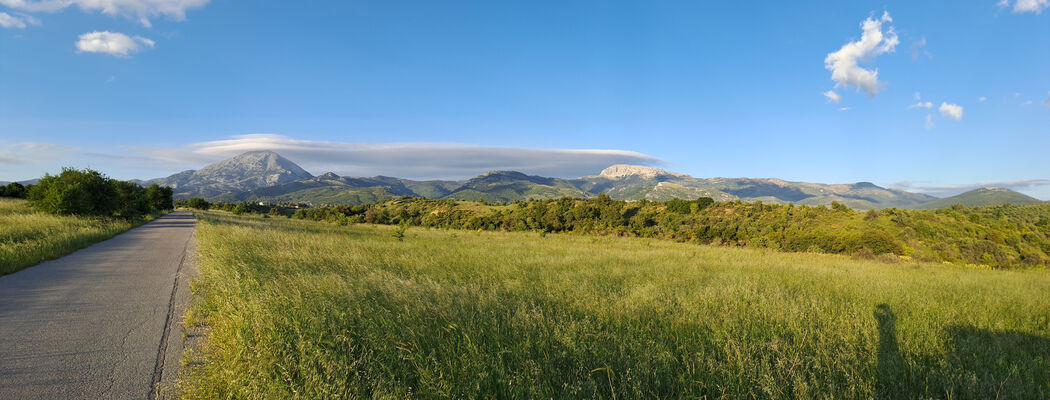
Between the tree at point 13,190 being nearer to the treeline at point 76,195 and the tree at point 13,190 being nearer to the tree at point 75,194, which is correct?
the treeline at point 76,195

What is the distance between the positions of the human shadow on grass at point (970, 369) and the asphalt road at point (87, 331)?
7980mm

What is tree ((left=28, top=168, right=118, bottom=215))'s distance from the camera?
81.4 feet

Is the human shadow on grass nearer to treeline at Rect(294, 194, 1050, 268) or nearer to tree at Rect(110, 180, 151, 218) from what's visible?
treeline at Rect(294, 194, 1050, 268)

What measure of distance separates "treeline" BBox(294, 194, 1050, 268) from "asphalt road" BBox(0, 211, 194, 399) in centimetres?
2663

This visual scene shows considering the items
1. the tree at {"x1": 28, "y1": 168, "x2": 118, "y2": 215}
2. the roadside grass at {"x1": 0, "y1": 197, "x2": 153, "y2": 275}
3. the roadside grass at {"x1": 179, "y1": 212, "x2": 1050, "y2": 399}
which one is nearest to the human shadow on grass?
the roadside grass at {"x1": 179, "y1": 212, "x2": 1050, "y2": 399}

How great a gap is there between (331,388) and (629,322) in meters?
3.96

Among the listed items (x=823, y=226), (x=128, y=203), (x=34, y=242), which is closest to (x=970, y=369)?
(x=34, y=242)

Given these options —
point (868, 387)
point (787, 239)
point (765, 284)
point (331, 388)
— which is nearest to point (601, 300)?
point (868, 387)

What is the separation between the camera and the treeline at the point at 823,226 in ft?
58.6

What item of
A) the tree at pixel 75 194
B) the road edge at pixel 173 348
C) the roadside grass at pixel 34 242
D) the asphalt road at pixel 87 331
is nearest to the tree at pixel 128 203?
the tree at pixel 75 194

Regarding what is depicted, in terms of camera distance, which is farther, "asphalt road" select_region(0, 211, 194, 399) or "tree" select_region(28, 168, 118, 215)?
"tree" select_region(28, 168, 118, 215)

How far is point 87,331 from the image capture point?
5.00 m

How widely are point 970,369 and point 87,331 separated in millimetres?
11593

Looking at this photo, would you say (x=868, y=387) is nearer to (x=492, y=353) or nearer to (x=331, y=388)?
(x=492, y=353)
